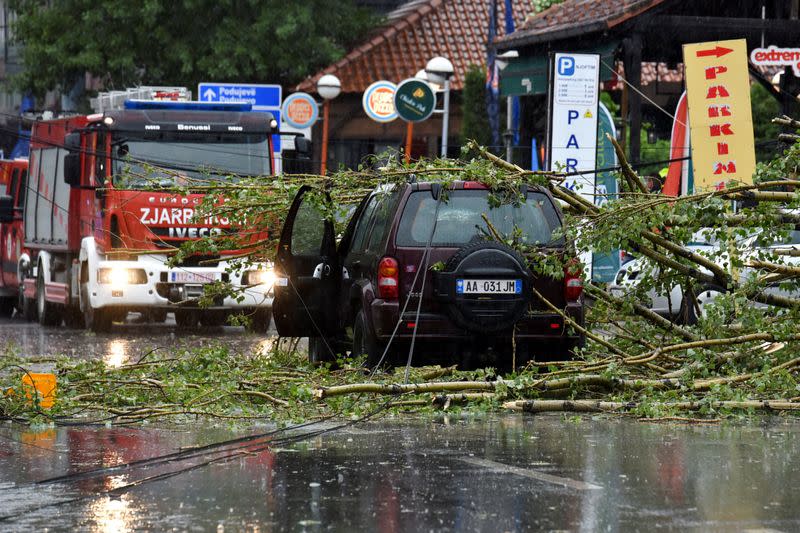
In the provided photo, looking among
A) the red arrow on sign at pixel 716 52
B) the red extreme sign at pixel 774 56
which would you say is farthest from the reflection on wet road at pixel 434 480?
the red extreme sign at pixel 774 56

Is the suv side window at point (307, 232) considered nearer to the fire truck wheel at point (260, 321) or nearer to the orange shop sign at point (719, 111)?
the orange shop sign at point (719, 111)

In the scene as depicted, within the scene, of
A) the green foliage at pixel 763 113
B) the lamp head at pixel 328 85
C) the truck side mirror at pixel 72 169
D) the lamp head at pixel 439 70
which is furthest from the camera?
the green foliage at pixel 763 113

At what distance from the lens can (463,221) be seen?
12938 millimetres

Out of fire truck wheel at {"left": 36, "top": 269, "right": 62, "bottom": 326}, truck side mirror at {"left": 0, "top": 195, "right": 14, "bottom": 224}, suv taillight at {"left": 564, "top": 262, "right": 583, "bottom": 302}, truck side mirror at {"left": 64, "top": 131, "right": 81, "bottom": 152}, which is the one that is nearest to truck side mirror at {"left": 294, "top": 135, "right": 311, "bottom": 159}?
truck side mirror at {"left": 64, "top": 131, "right": 81, "bottom": 152}

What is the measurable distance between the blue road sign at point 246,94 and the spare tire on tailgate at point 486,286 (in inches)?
791

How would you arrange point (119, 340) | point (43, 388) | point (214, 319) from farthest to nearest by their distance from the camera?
point (214, 319) → point (119, 340) → point (43, 388)

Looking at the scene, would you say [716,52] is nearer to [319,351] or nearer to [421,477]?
[319,351]

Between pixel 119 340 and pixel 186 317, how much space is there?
3.89 metres

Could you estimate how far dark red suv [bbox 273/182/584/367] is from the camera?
12539 mm

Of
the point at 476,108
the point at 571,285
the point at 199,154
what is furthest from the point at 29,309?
the point at 476,108

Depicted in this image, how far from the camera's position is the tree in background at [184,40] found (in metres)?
40.8

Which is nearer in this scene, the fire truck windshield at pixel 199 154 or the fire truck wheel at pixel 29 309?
the fire truck windshield at pixel 199 154

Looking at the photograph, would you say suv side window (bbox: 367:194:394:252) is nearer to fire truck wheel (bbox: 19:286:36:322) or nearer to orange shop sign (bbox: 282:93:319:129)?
fire truck wheel (bbox: 19:286:36:322)

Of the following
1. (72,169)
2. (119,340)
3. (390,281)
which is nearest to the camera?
(390,281)
